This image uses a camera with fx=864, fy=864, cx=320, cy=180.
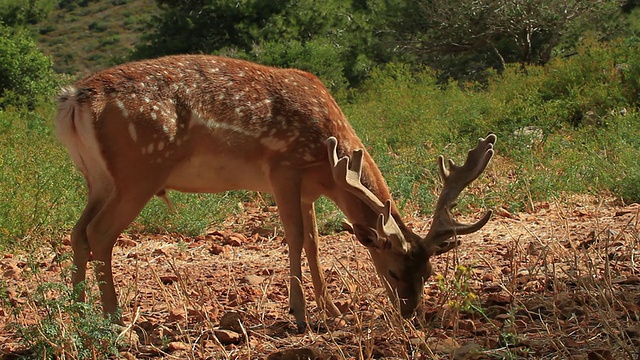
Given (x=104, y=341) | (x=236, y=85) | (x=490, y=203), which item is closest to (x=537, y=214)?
(x=490, y=203)

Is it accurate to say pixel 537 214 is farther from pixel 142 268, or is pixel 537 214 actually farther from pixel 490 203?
pixel 142 268

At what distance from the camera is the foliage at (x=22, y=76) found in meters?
21.0

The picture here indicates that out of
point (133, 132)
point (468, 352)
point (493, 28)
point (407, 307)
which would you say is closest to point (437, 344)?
point (468, 352)

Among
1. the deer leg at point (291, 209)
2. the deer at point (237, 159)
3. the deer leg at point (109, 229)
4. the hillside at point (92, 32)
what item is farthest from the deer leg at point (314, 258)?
the hillside at point (92, 32)

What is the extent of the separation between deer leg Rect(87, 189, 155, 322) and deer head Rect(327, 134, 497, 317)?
1475 millimetres

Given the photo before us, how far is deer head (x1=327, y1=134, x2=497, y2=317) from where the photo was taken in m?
5.98

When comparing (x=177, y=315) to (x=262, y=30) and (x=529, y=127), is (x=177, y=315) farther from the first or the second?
(x=262, y=30)

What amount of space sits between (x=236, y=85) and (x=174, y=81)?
509 mm

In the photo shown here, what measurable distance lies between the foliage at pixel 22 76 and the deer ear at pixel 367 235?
15902 millimetres

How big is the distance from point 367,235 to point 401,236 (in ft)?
0.95

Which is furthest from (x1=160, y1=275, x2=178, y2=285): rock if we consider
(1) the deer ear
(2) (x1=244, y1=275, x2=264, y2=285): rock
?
(1) the deer ear

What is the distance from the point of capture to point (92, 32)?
53719 mm

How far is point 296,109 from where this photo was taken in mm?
6719

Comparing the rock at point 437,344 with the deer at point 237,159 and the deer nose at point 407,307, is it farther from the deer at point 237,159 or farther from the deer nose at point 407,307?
the deer nose at point 407,307
